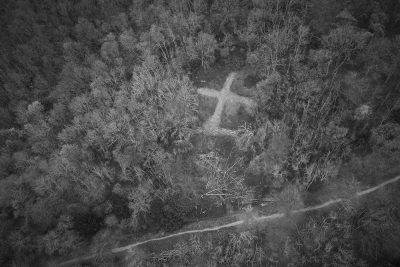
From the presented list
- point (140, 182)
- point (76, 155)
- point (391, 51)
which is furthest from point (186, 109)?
point (391, 51)

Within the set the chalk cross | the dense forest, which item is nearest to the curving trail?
the dense forest

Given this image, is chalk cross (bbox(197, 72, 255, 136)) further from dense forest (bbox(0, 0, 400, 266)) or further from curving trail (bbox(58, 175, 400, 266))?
curving trail (bbox(58, 175, 400, 266))

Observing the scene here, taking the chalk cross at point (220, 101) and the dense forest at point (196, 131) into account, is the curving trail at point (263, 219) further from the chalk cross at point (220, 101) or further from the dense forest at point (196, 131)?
the chalk cross at point (220, 101)

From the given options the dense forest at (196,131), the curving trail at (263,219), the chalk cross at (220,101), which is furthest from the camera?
the chalk cross at (220,101)

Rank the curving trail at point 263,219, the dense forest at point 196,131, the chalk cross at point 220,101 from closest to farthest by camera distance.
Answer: the dense forest at point 196,131 < the curving trail at point 263,219 < the chalk cross at point 220,101

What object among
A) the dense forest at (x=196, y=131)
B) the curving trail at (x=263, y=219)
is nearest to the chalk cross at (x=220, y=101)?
the dense forest at (x=196, y=131)

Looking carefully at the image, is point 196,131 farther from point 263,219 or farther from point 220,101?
point 263,219

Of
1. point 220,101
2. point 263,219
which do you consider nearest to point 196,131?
Answer: point 220,101
